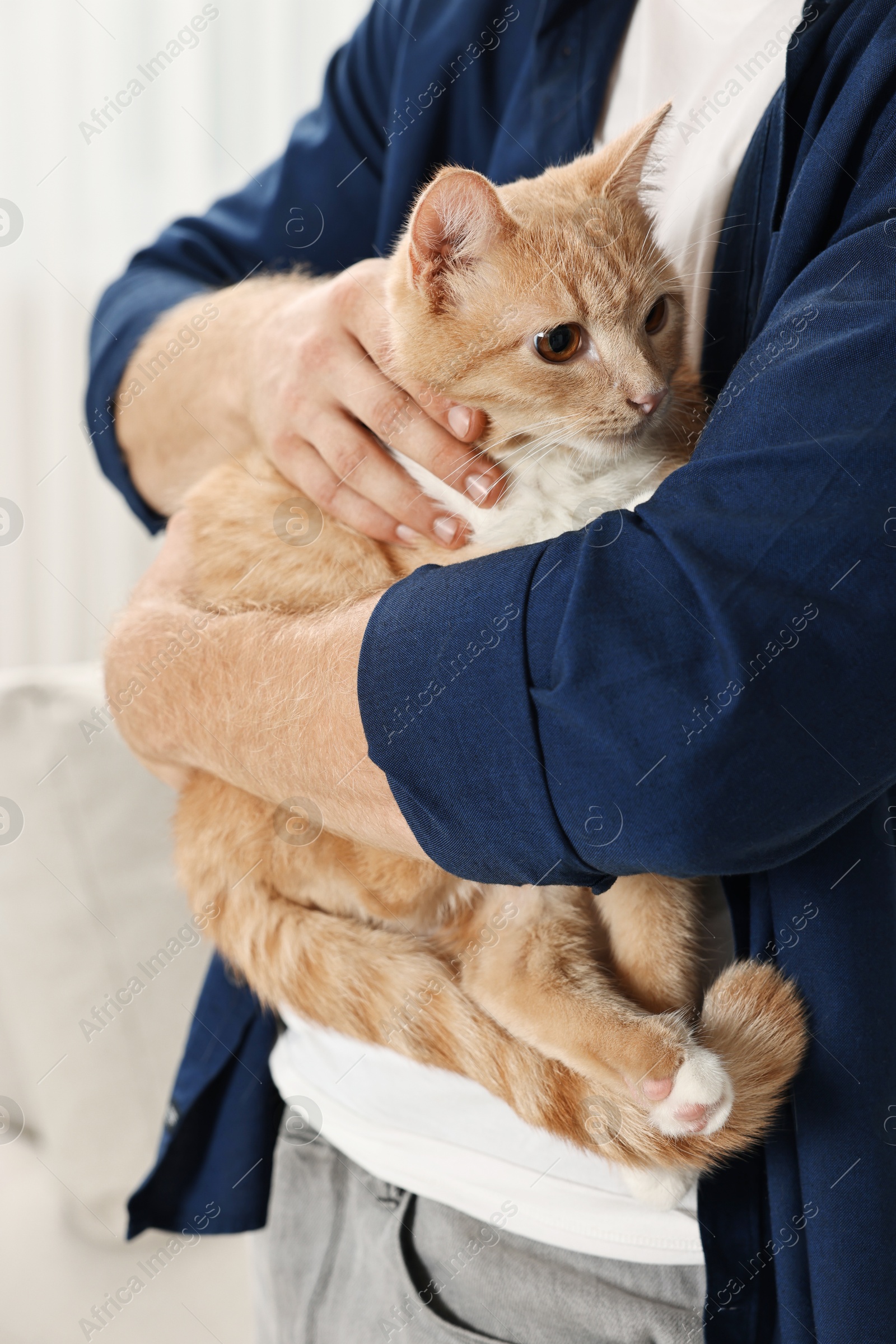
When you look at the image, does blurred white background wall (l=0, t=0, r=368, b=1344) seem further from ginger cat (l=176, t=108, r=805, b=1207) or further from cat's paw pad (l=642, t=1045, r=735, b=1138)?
Result: cat's paw pad (l=642, t=1045, r=735, b=1138)

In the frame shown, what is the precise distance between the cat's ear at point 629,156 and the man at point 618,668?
78 mm

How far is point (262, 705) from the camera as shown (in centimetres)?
95

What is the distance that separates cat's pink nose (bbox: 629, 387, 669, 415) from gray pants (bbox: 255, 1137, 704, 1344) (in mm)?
903

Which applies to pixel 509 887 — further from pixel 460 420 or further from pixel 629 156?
pixel 629 156

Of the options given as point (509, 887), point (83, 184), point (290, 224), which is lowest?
point (509, 887)

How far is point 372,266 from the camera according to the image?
3.91ft

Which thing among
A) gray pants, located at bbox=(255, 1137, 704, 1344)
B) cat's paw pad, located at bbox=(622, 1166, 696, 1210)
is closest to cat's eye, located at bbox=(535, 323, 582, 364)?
cat's paw pad, located at bbox=(622, 1166, 696, 1210)

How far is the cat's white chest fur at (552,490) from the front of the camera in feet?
3.55

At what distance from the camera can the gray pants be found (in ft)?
3.14

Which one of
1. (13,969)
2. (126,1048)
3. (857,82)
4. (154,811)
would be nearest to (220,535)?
(857,82)

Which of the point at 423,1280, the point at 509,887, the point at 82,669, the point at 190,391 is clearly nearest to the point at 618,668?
the point at 509,887

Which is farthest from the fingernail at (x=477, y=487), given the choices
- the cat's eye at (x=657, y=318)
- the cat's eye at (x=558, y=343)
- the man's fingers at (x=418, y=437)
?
the cat's eye at (x=657, y=318)

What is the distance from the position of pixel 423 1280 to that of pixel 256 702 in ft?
2.23

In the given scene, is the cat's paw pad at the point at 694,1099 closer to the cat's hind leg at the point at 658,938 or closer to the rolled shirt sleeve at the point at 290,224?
the cat's hind leg at the point at 658,938
